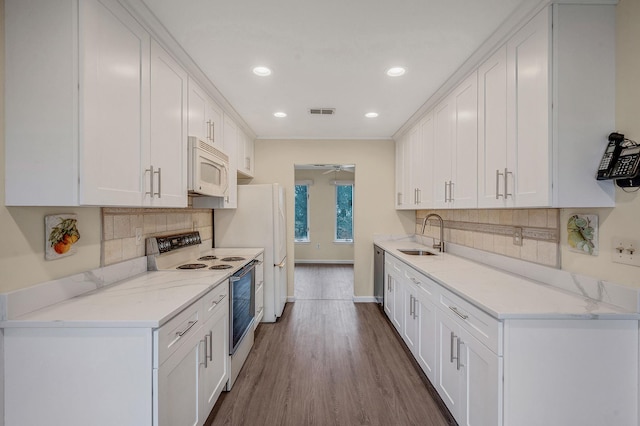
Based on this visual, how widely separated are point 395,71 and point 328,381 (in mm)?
2496

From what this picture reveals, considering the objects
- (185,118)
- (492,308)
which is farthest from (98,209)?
(492,308)

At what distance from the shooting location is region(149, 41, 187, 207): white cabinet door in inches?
72.7

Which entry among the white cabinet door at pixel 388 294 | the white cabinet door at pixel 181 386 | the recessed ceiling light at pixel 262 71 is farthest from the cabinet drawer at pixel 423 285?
the recessed ceiling light at pixel 262 71

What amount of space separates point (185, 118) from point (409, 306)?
246 centimetres

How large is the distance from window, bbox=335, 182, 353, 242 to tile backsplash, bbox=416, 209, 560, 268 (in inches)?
172

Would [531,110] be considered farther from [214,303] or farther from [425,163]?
[214,303]

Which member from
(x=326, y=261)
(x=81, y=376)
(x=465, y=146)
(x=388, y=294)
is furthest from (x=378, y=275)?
(x=326, y=261)

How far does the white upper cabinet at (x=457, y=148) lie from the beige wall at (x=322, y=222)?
16.0ft

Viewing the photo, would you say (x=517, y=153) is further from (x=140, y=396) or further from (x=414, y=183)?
(x=140, y=396)

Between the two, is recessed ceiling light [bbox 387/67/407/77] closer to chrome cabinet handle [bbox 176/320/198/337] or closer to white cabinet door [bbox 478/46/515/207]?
white cabinet door [bbox 478/46/515/207]

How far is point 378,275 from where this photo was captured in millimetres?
4234

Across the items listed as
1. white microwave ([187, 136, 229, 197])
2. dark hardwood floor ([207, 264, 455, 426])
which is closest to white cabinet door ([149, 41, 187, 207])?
white microwave ([187, 136, 229, 197])

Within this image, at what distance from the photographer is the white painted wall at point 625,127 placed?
4.77 ft

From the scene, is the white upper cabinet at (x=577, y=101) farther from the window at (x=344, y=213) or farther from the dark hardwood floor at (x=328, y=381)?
the window at (x=344, y=213)
